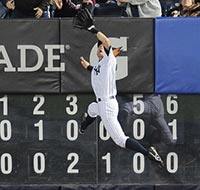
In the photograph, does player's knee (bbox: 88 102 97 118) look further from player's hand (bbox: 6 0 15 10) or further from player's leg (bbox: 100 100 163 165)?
player's hand (bbox: 6 0 15 10)

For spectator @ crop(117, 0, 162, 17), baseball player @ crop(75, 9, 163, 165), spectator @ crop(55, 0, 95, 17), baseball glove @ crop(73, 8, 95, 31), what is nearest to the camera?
baseball glove @ crop(73, 8, 95, 31)

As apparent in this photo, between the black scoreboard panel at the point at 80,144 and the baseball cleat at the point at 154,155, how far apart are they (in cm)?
5

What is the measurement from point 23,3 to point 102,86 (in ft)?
4.10

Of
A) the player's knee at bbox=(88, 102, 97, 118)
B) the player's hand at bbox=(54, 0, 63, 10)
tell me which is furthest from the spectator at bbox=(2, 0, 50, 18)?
the player's knee at bbox=(88, 102, 97, 118)

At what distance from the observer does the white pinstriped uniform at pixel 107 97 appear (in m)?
8.32

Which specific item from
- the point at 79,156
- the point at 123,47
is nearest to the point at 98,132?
the point at 79,156

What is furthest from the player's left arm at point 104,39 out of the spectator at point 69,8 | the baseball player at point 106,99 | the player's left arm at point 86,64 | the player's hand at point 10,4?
the player's hand at point 10,4

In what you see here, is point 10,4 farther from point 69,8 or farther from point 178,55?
point 178,55

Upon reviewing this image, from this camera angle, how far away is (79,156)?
8406 millimetres

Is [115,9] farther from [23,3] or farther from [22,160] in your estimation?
[22,160]

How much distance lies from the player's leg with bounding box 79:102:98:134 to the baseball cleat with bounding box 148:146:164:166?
0.65 metres

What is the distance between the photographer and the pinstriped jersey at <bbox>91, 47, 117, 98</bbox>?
8.32 metres

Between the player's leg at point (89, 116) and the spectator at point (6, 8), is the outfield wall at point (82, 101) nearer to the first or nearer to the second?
the player's leg at point (89, 116)

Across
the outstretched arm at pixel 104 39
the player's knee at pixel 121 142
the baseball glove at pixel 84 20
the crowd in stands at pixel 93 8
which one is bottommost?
the player's knee at pixel 121 142
